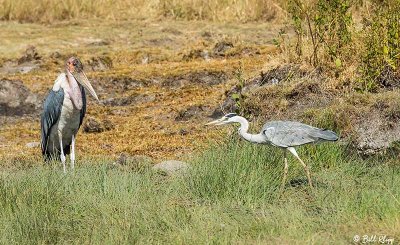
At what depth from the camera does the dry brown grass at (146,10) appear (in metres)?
20.3

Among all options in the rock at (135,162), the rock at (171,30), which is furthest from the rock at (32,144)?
the rock at (171,30)

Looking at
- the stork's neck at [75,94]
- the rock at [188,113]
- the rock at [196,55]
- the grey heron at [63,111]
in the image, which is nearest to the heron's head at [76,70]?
the grey heron at [63,111]

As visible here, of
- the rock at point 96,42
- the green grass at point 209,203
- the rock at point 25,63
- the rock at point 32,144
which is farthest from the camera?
the rock at point 96,42

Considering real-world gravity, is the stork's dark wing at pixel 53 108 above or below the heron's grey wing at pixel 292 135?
below

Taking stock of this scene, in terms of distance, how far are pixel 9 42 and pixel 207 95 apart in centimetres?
556

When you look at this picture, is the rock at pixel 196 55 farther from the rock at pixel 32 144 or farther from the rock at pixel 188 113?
the rock at pixel 32 144

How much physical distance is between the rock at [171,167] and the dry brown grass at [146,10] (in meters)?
10.8

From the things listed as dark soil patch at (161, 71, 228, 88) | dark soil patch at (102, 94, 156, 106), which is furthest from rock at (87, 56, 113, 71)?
dark soil patch at (102, 94, 156, 106)

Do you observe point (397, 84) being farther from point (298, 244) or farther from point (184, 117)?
point (298, 244)

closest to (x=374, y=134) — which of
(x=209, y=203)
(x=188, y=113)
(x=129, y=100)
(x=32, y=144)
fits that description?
(x=209, y=203)

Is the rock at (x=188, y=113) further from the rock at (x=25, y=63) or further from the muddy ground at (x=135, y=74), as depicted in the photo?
the rock at (x=25, y=63)

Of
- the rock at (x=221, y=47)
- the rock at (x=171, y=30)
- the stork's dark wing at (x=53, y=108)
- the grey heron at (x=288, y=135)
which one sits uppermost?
the grey heron at (x=288, y=135)

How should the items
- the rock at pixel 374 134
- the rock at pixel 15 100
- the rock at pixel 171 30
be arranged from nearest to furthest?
the rock at pixel 374 134 < the rock at pixel 15 100 < the rock at pixel 171 30

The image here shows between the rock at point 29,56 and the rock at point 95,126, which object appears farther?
the rock at point 29,56
